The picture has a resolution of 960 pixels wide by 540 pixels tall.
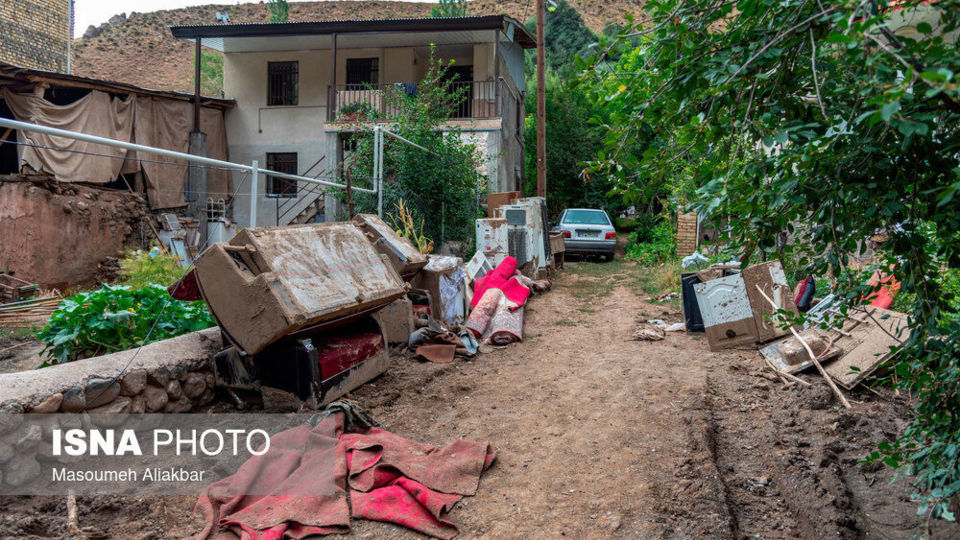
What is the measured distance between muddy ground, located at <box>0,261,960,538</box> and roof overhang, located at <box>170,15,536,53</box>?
40.3ft

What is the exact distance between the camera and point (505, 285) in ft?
30.4

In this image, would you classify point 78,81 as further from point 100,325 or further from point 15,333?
point 100,325

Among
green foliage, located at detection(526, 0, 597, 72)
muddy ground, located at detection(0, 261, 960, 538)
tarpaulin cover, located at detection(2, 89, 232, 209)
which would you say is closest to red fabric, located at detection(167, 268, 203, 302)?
muddy ground, located at detection(0, 261, 960, 538)

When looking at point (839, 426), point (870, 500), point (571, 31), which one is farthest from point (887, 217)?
point (571, 31)

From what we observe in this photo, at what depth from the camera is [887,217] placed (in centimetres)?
211

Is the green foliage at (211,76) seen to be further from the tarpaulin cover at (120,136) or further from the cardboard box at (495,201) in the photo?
the cardboard box at (495,201)

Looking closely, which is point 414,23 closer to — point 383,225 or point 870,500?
point 383,225

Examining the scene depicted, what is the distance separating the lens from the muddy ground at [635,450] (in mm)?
3109

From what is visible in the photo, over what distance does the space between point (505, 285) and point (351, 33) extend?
445 inches

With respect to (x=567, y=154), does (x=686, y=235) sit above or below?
below

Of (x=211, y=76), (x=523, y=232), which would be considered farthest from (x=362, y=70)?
(x=211, y=76)

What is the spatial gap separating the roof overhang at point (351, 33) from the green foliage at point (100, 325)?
13.3 metres

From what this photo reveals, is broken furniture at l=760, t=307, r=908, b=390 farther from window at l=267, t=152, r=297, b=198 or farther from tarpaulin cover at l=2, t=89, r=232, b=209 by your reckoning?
window at l=267, t=152, r=297, b=198

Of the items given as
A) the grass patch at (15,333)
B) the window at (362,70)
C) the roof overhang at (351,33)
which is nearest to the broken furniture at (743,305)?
the grass patch at (15,333)
